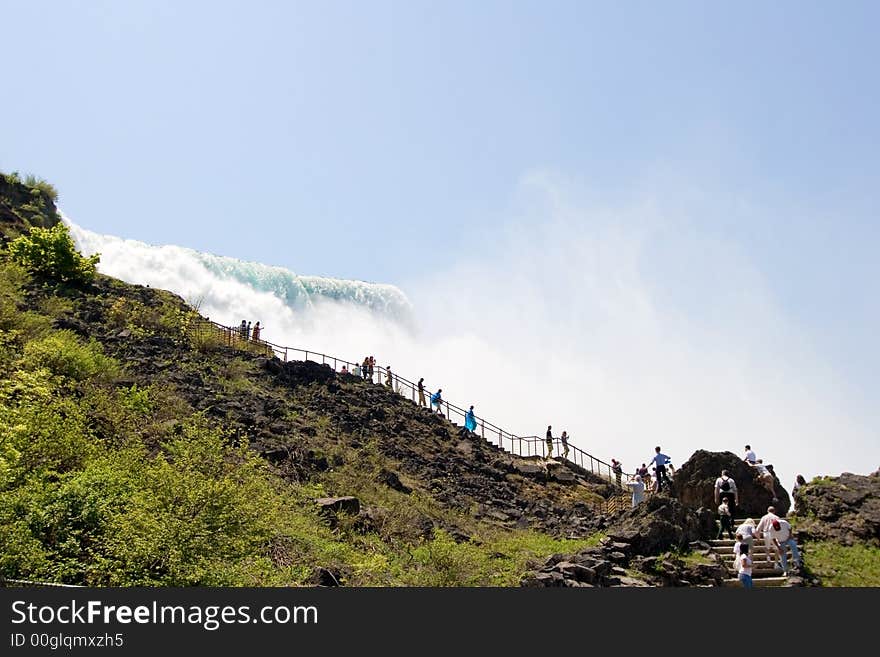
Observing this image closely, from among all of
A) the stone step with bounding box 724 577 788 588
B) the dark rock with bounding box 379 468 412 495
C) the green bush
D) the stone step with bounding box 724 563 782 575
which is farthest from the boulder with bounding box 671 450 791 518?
the green bush

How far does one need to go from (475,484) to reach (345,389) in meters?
8.68

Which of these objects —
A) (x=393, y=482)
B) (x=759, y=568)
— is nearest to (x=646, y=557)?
(x=759, y=568)

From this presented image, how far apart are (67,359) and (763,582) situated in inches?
768

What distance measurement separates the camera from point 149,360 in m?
27.9

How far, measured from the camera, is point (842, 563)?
52.4ft

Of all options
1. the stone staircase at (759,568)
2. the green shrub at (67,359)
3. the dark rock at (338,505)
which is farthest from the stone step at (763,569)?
the green shrub at (67,359)

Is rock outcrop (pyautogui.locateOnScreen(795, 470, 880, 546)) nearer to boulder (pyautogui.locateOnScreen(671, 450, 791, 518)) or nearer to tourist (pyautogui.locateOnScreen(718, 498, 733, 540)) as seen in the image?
boulder (pyautogui.locateOnScreen(671, 450, 791, 518))

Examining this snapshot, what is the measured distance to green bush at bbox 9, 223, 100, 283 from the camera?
32438 mm

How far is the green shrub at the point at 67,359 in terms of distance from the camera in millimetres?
21014

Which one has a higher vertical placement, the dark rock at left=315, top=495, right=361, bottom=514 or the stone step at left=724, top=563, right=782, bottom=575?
the dark rock at left=315, top=495, right=361, bottom=514

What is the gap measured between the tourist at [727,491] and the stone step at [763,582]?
3.70 m

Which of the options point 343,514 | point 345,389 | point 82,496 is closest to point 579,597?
point 82,496

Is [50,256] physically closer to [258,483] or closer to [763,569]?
[258,483]

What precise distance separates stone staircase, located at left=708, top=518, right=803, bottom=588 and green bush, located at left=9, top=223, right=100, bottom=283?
95.8 feet
